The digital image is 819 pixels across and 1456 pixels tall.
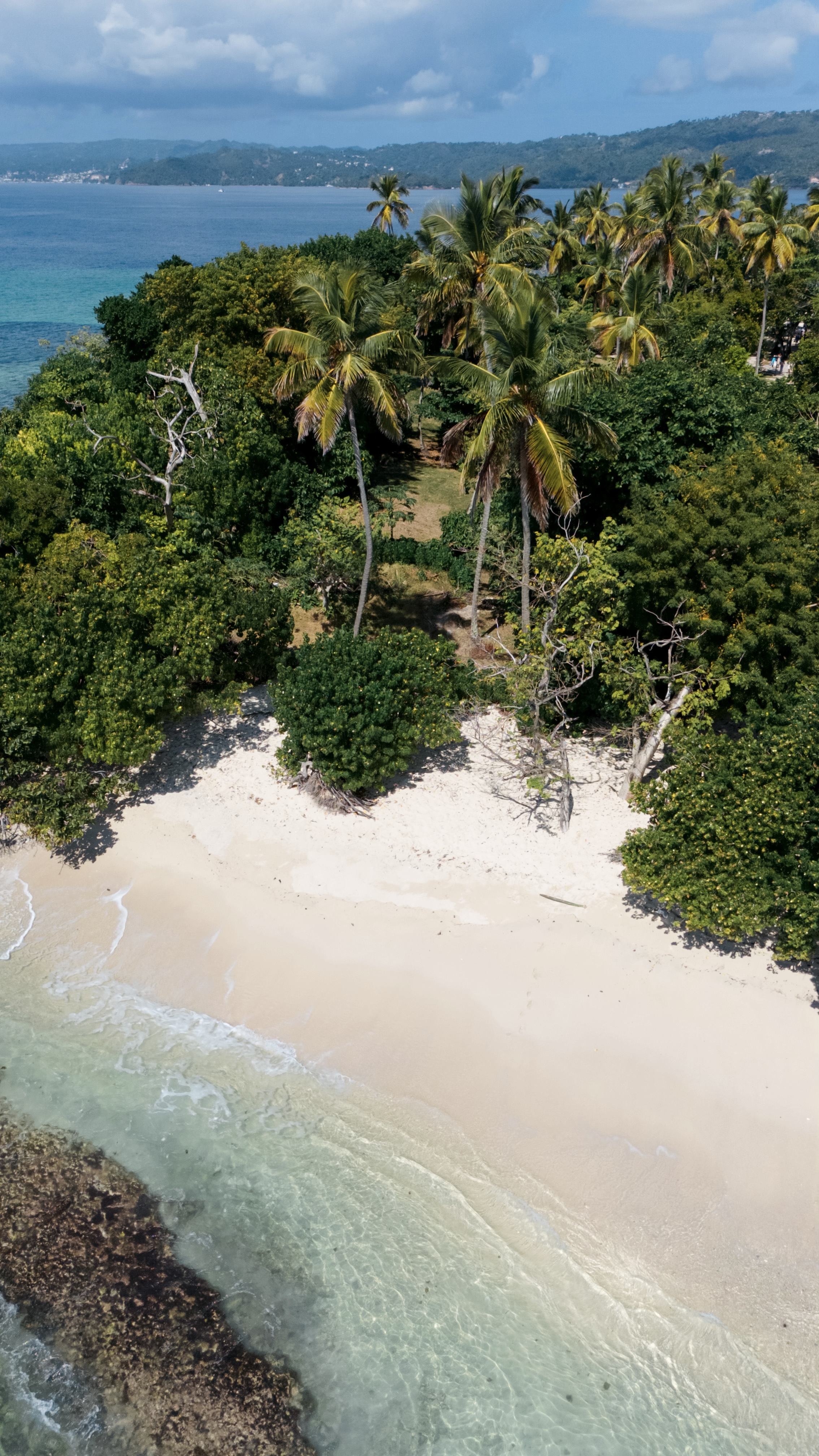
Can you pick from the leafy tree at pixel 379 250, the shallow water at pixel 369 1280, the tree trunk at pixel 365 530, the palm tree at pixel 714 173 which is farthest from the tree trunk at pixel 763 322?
the shallow water at pixel 369 1280

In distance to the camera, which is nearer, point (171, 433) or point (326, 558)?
point (171, 433)

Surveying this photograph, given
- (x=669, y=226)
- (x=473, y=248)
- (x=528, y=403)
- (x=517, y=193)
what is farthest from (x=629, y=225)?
(x=528, y=403)

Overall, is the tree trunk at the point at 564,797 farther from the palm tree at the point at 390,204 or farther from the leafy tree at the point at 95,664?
the palm tree at the point at 390,204

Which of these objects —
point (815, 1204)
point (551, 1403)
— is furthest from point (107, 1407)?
point (815, 1204)

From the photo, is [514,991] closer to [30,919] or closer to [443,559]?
[30,919]

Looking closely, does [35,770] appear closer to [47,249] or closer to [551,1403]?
[551,1403]

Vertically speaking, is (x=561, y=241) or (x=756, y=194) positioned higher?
(x=756, y=194)

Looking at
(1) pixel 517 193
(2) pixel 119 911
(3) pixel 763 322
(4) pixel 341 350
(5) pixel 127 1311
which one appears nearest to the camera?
(5) pixel 127 1311
